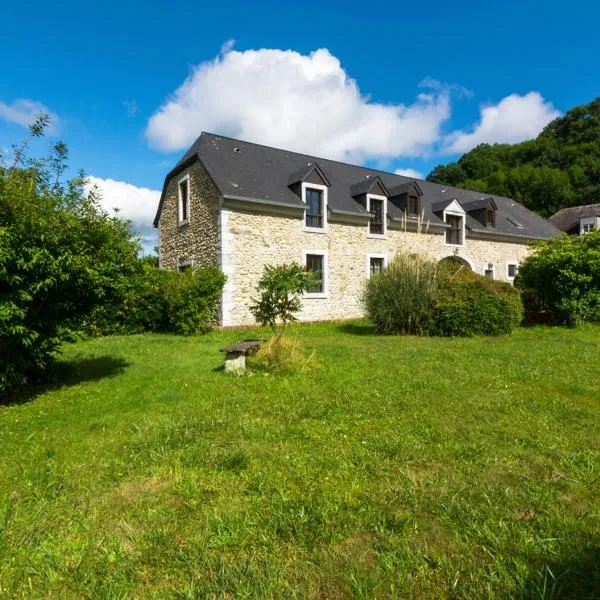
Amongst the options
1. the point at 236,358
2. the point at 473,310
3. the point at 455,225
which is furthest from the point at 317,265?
the point at 236,358

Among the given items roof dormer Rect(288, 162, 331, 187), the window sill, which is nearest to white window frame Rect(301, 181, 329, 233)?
the window sill

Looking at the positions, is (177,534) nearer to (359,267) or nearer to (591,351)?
(591,351)

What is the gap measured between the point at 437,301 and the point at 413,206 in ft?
30.9

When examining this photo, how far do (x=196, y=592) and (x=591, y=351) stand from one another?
316 inches

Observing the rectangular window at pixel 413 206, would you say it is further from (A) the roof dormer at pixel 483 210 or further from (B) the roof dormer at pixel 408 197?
(A) the roof dormer at pixel 483 210

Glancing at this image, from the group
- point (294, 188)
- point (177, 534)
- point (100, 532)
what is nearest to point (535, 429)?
point (177, 534)

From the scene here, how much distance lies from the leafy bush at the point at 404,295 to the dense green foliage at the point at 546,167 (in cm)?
3369

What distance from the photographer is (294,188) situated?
15.0 m

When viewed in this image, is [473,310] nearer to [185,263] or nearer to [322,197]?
[322,197]

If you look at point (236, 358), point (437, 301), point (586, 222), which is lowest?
point (236, 358)

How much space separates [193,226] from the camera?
14.9 m

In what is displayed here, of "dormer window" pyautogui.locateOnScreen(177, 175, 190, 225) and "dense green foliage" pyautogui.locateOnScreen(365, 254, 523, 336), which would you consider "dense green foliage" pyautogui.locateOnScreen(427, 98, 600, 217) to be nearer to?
"dormer window" pyautogui.locateOnScreen(177, 175, 190, 225)

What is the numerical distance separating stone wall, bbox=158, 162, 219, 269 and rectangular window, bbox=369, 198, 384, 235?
6.73 m

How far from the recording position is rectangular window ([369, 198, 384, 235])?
16922 millimetres
